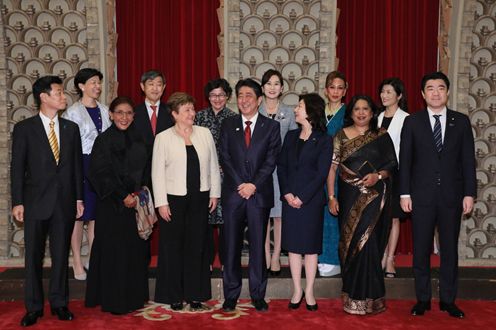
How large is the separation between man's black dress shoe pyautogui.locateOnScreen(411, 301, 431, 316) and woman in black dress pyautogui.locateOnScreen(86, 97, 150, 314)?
77.5 inches

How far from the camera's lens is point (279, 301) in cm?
411

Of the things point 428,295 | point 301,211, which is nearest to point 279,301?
point 301,211

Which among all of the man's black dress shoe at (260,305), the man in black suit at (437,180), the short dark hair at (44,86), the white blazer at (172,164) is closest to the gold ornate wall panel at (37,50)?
the short dark hair at (44,86)

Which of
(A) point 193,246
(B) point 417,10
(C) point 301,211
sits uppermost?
(B) point 417,10

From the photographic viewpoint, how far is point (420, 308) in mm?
3793

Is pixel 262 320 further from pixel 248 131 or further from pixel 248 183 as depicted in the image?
pixel 248 131

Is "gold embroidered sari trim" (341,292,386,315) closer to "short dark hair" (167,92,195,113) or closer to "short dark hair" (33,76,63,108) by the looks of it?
"short dark hair" (167,92,195,113)

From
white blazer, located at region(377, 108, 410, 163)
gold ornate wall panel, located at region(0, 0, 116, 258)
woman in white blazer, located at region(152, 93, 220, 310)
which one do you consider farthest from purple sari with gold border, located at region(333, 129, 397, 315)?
gold ornate wall panel, located at region(0, 0, 116, 258)

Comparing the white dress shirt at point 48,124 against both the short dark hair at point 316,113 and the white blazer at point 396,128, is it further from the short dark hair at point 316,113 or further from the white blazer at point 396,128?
the white blazer at point 396,128

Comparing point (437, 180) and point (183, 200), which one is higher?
point (437, 180)

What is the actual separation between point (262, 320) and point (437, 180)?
1.53 meters

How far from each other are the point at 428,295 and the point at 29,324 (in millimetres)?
2727

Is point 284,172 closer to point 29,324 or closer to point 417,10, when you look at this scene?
point 29,324

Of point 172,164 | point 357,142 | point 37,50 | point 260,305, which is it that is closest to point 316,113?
point 357,142
